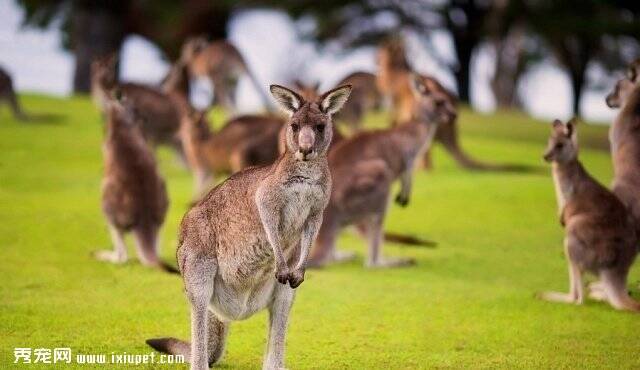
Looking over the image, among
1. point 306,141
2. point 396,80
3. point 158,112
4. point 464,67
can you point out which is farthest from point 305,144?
point 464,67

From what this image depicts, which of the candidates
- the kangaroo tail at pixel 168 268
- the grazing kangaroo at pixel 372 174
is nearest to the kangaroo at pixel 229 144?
the grazing kangaroo at pixel 372 174

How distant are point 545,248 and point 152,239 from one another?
3918 millimetres

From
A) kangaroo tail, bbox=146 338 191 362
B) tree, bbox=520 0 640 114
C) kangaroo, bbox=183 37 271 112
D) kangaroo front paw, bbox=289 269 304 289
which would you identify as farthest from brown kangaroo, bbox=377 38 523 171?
tree, bbox=520 0 640 114

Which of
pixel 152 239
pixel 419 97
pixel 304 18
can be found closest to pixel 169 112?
pixel 419 97

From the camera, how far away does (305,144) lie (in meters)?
4.91

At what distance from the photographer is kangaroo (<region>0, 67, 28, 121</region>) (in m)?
16.4

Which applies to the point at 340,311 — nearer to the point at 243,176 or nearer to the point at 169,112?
the point at 243,176

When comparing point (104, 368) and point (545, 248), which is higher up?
point (104, 368)

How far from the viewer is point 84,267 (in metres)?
8.04

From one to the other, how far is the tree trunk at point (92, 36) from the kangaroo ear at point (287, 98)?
21914 mm

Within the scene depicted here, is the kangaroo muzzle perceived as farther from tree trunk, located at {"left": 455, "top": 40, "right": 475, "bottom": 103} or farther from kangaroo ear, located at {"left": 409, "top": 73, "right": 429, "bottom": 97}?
tree trunk, located at {"left": 455, "top": 40, "right": 475, "bottom": 103}

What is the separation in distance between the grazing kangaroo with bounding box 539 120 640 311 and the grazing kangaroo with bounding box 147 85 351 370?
2738mm

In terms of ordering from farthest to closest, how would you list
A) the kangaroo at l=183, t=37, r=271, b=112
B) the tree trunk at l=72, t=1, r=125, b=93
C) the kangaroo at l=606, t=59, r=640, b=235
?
the tree trunk at l=72, t=1, r=125, b=93, the kangaroo at l=183, t=37, r=271, b=112, the kangaroo at l=606, t=59, r=640, b=235

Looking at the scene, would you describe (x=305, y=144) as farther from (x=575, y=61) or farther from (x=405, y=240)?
(x=575, y=61)
